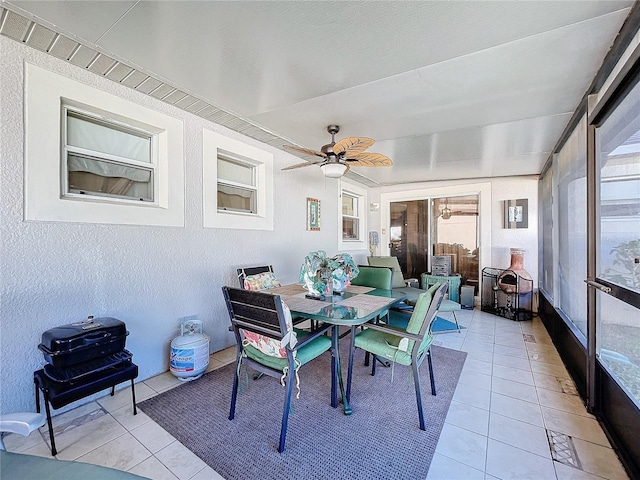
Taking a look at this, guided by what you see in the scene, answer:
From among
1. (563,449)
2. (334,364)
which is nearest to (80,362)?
(334,364)

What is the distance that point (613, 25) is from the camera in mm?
1508

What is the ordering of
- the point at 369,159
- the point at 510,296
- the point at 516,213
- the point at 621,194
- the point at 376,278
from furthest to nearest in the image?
1. the point at 516,213
2. the point at 510,296
3. the point at 376,278
4. the point at 369,159
5. the point at 621,194

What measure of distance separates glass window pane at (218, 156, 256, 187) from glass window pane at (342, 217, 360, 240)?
2538 millimetres

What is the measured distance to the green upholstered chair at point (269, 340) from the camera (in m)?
1.62

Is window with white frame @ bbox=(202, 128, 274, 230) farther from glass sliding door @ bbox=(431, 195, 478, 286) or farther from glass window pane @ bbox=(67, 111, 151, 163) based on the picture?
glass sliding door @ bbox=(431, 195, 478, 286)

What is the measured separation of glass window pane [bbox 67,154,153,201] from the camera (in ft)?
7.02

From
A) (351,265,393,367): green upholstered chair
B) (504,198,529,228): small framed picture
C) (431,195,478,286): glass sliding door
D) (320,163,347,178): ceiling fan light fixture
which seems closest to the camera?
(320,163,347,178): ceiling fan light fixture

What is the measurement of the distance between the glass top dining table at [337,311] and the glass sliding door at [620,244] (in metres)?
1.37

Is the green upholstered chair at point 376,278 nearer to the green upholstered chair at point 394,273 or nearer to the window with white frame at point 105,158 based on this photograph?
the green upholstered chair at point 394,273

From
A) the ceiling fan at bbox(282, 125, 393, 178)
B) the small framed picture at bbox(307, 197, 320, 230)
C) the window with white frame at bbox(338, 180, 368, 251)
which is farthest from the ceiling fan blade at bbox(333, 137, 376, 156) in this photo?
the window with white frame at bbox(338, 180, 368, 251)

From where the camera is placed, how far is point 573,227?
8.39 feet

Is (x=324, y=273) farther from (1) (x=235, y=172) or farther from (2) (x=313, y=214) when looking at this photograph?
(2) (x=313, y=214)

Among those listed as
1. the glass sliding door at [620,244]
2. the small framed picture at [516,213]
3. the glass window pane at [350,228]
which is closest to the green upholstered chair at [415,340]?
the glass sliding door at [620,244]

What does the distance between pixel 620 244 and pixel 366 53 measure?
196cm
